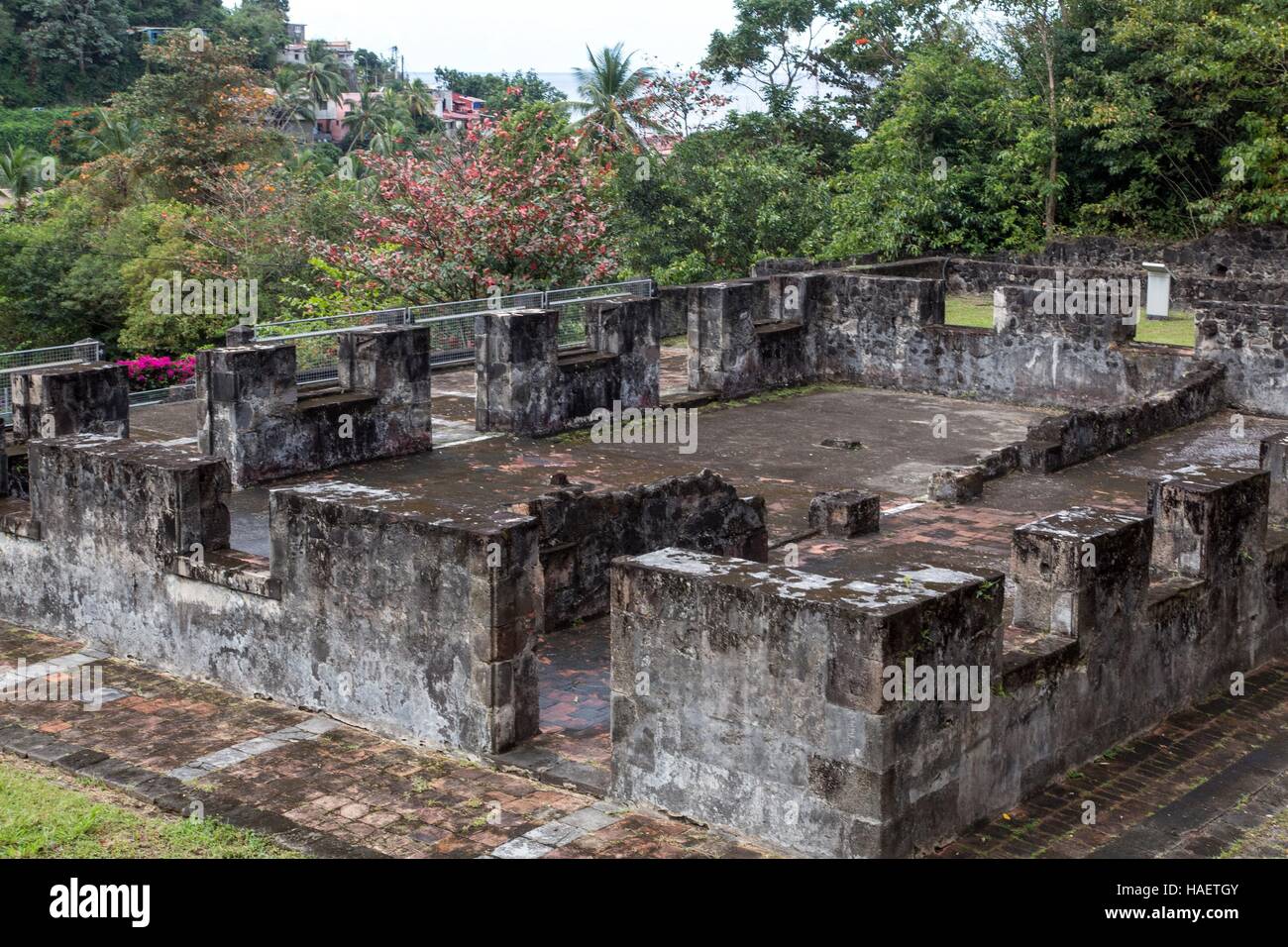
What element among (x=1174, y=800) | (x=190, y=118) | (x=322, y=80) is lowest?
(x=1174, y=800)

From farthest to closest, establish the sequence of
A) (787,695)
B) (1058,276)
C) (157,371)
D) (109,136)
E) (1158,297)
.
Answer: (109,136)
(157,371)
(1158,297)
(1058,276)
(787,695)

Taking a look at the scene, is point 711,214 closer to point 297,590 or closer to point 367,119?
point 297,590

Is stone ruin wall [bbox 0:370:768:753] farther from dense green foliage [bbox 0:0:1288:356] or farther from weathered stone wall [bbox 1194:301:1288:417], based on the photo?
dense green foliage [bbox 0:0:1288:356]

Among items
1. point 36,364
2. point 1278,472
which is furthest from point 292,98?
point 1278,472

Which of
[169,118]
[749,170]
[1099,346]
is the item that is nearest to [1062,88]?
[749,170]

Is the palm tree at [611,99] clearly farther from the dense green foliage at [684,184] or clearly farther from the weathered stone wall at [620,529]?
the weathered stone wall at [620,529]

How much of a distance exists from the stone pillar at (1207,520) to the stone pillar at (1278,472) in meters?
2.01

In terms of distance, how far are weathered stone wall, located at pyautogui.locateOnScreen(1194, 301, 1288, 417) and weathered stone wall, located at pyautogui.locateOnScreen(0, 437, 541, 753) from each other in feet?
38.5

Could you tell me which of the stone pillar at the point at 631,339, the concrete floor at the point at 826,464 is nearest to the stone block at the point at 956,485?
the concrete floor at the point at 826,464

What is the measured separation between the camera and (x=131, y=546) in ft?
36.6

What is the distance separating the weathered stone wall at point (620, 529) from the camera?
11727 millimetres

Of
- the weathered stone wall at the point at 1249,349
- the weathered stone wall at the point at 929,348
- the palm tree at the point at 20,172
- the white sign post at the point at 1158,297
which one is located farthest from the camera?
the palm tree at the point at 20,172

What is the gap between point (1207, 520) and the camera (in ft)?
34.2

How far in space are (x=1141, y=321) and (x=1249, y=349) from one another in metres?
5.24
